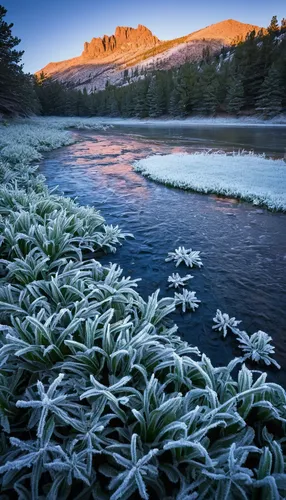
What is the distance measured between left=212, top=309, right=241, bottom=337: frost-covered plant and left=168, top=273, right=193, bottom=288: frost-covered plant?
82 cm

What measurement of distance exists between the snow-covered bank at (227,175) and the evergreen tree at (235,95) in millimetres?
48081

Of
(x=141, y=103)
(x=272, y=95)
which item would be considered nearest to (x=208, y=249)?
(x=272, y=95)

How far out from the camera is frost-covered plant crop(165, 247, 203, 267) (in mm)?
4234

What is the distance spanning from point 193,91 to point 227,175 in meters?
59.2

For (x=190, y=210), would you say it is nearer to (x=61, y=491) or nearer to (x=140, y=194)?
(x=140, y=194)

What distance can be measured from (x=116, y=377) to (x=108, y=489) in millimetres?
638

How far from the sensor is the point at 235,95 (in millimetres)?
51406

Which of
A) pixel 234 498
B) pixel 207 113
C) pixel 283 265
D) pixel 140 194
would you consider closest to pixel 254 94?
pixel 207 113

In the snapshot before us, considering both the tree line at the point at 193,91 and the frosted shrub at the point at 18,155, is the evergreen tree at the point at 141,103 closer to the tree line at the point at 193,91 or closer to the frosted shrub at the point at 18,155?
the tree line at the point at 193,91

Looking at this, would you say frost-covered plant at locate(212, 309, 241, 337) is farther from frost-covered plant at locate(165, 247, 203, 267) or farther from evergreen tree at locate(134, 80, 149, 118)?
evergreen tree at locate(134, 80, 149, 118)

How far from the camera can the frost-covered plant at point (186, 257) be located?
4234 millimetres

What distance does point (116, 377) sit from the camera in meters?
1.90

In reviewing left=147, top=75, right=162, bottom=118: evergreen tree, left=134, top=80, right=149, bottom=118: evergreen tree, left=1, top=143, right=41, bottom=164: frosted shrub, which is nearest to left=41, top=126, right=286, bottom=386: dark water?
left=1, top=143, right=41, bottom=164: frosted shrub

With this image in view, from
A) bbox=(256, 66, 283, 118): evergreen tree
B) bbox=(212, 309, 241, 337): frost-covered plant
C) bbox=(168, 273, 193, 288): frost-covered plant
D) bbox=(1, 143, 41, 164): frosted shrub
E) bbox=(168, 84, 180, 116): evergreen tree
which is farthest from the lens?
bbox=(168, 84, 180, 116): evergreen tree
